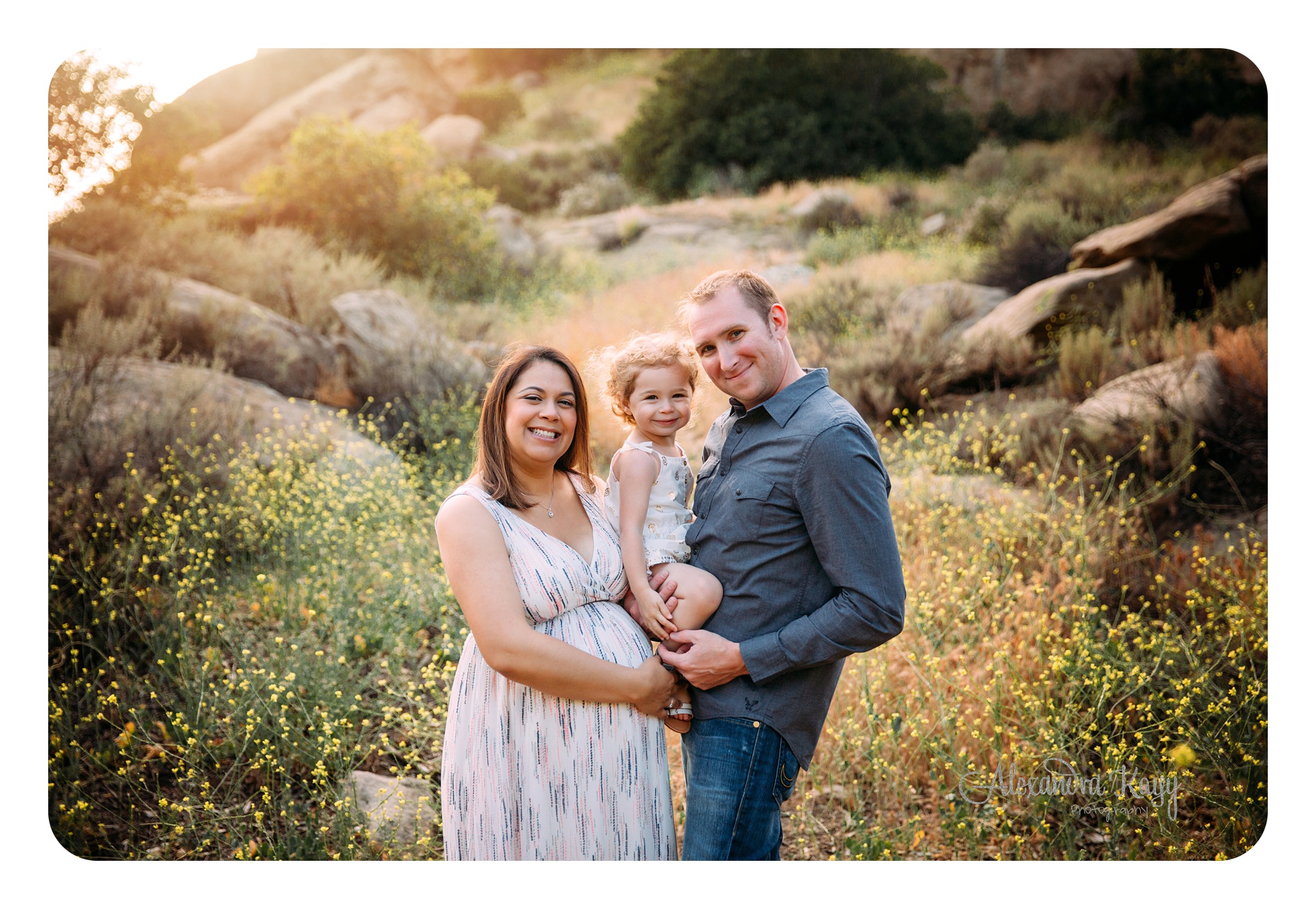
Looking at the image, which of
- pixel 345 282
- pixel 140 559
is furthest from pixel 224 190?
pixel 140 559

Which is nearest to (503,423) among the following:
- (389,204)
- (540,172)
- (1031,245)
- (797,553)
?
(797,553)

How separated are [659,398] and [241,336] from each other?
3451 millimetres

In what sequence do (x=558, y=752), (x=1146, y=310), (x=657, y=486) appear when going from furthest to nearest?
(x=1146, y=310) → (x=657, y=486) → (x=558, y=752)

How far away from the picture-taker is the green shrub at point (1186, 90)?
3.23 m

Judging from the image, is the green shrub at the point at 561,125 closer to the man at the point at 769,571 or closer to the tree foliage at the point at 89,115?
the tree foliage at the point at 89,115

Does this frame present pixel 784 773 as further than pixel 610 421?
No

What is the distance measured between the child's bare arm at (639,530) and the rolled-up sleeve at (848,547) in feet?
1.10

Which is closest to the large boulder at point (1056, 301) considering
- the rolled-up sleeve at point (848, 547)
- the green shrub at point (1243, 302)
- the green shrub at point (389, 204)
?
the green shrub at point (1243, 302)

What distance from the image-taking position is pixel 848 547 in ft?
6.12

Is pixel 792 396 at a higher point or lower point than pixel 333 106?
lower

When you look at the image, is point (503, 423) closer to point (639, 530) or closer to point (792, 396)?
point (639, 530)

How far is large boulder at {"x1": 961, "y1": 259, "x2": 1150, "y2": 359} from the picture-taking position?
4.54 m

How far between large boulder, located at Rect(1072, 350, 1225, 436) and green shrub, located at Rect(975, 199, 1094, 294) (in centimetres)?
93

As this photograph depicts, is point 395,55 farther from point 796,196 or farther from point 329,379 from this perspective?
point 796,196
